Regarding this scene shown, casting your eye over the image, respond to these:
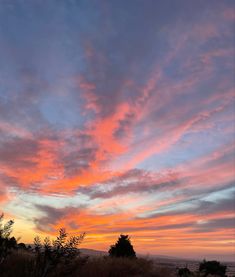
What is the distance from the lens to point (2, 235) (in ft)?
39.3

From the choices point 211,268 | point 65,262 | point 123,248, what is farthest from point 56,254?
point 211,268

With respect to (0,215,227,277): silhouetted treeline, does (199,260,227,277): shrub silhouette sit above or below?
above

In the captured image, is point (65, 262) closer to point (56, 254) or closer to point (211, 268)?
point (56, 254)

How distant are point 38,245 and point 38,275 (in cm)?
90

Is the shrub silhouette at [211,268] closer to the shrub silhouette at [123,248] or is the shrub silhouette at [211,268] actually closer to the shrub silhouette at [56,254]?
the shrub silhouette at [123,248]

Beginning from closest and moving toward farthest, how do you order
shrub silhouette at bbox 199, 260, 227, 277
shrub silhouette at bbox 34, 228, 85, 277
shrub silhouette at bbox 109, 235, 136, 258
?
shrub silhouette at bbox 34, 228, 85, 277
shrub silhouette at bbox 109, 235, 136, 258
shrub silhouette at bbox 199, 260, 227, 277

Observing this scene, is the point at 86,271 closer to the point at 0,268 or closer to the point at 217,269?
the point at 0,268

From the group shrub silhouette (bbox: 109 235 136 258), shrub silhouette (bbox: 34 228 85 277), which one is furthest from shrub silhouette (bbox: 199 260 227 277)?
shrub silhouette (bbox: 34 228 85 277)

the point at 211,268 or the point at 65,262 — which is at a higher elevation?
the point at 211,268

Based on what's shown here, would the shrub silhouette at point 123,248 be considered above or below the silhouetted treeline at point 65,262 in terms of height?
above

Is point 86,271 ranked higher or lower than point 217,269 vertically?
lower

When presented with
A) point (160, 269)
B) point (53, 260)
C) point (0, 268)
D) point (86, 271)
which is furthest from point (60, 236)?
point (160, 269)

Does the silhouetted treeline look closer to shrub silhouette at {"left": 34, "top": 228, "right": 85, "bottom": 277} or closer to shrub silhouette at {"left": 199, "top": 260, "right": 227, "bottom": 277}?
shrub silhouette at {"left": 34, "top": 228, "right": 85, "bottom": 277}

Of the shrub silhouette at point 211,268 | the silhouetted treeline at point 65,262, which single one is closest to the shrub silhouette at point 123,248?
the silhouetted treeline at point 65,262
